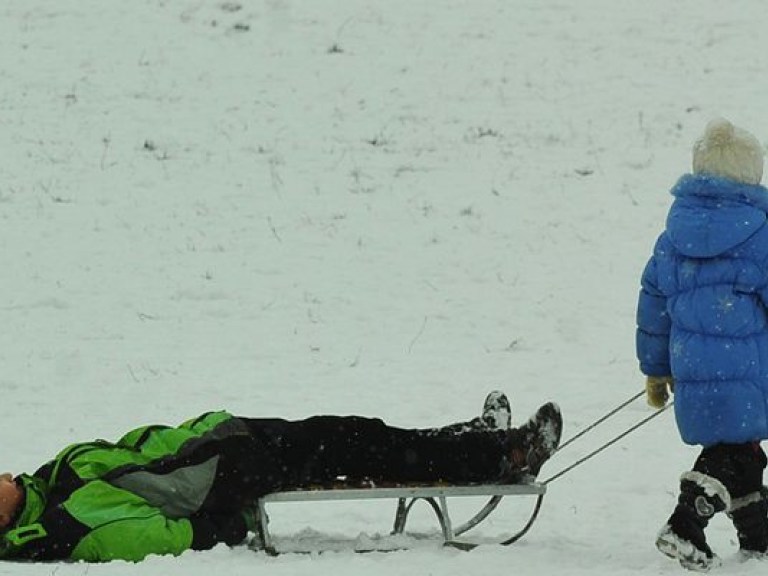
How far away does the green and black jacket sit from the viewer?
604cm

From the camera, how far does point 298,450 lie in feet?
21.1

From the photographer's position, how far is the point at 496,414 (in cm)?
665

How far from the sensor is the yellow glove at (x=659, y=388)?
621 cm

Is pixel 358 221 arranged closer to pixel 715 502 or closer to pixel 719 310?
pixel 719 310

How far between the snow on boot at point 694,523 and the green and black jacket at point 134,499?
1807 mm

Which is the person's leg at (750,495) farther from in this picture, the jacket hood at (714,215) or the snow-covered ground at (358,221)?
the jacket hood at (714,215)

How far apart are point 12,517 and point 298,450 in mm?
1224

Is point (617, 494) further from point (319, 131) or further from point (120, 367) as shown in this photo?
point (319, 131)

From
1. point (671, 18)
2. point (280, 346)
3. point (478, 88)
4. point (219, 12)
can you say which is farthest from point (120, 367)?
point (671, 18)

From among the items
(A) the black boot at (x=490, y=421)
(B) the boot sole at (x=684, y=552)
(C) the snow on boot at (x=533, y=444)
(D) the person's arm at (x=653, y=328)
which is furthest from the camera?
(A) the black boot at (x=490, y=421)

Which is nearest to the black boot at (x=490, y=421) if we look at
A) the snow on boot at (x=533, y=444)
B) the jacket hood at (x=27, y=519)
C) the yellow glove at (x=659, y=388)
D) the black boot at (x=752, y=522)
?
the snow on boot at (x=533, y=444)

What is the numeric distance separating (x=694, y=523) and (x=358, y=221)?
6592mm

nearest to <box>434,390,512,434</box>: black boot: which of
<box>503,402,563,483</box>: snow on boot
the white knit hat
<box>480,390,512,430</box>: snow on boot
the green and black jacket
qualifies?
<box>480,390,512,430</box>: snow on boot

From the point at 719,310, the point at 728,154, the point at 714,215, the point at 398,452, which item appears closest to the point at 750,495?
the point at 719,310
